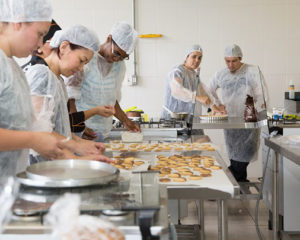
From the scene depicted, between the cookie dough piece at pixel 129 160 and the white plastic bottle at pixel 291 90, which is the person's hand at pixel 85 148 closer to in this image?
the cookie dough piece at pixel 129 160

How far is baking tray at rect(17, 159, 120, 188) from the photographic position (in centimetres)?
101

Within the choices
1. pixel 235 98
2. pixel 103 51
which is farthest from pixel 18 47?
pixel 235 98

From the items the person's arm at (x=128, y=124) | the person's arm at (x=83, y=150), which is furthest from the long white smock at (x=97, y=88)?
the person's arm at (x=83, y=150)

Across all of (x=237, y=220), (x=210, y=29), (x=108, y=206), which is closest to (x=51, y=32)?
(x=237, y=220)

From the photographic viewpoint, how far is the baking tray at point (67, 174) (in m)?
1.01

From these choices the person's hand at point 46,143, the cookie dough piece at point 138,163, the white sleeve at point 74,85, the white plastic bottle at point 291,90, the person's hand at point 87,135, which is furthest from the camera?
the white plastic bottle at point 291,90

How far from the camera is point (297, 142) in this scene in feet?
7.86

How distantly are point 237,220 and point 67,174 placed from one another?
2.75 metres

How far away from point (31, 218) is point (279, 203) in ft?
8.72

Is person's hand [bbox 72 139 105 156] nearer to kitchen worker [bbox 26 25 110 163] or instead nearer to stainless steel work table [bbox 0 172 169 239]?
kitchen worker [bbox 26 25 110 163]

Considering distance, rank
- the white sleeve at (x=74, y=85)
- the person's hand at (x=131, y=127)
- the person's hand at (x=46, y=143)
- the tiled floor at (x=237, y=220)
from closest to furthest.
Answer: the person's hand at (x=46, y=143) → the white sleeve at (x=74, y=85) → the person's hand at (x=131, y=127) → the tiled floor at (x=237, y=220)

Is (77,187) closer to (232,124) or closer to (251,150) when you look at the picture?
(232,124)

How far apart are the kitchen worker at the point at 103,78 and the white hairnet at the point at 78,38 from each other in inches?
25.2

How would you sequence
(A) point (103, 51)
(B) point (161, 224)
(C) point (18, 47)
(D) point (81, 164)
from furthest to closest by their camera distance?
(A) point (103, 51)
(C) point (18, 47)
(D) point (81, 164)
(B) point (161, 224)
